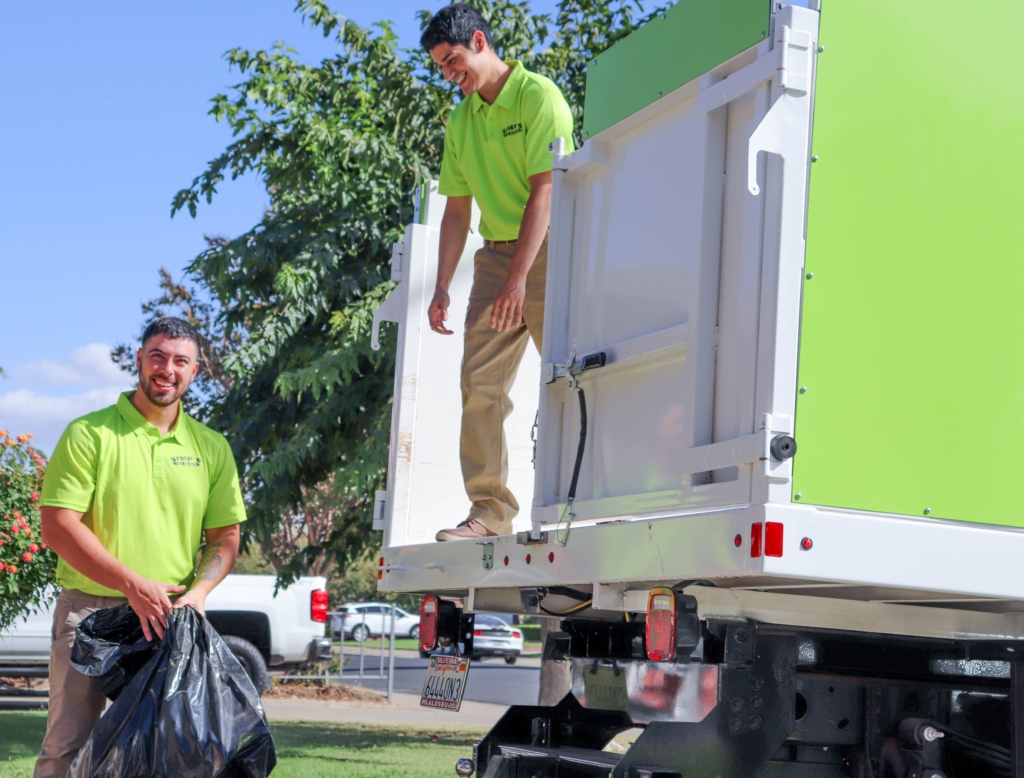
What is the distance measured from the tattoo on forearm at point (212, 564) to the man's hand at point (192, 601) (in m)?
0.12

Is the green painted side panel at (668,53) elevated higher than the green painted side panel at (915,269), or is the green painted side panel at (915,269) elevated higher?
the green painted side panel at (668,53)

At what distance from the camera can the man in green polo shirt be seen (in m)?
3.72

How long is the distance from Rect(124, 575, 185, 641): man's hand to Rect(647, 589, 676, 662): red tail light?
1603mm

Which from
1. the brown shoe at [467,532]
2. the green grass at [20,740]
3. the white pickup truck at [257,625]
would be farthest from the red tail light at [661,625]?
the white pickup truck at [257,625]

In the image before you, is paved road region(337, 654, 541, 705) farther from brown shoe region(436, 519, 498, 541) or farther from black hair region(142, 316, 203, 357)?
black hair region(142, 316, 203, 357)

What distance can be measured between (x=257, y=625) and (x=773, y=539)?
1121 cm

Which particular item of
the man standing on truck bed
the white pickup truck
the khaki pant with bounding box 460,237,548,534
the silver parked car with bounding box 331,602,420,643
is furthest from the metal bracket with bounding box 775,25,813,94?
the silver parked car with bounding box 331,602,420,643

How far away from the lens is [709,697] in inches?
125

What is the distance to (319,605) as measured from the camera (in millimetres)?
13602

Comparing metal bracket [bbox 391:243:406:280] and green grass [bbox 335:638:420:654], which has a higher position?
metal bracket [bbox 391:243:406:280]

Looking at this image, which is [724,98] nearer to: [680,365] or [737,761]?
[680,365]

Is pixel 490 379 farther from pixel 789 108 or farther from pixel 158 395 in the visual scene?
pixel 789 108

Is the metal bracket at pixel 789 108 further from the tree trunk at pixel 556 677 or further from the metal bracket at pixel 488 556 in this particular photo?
the tree trunk at pixel 556 677

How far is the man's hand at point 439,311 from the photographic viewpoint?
5.03 meters
